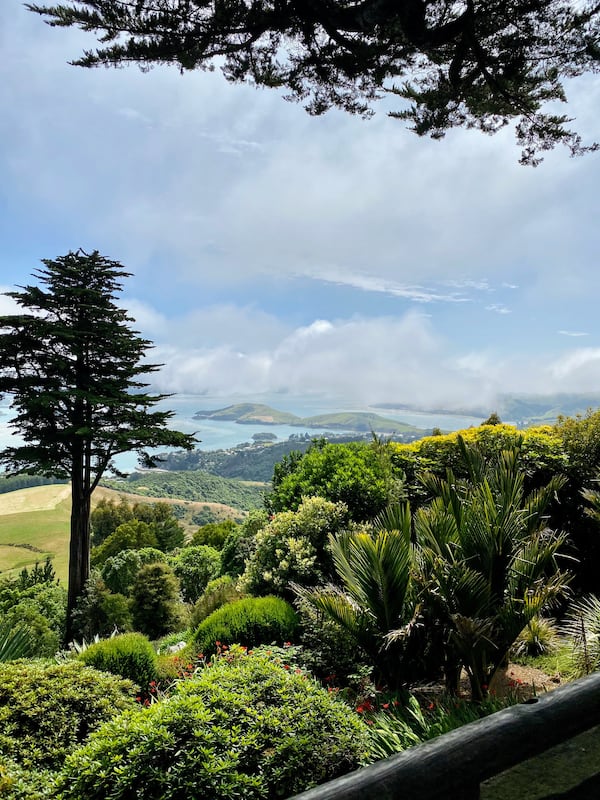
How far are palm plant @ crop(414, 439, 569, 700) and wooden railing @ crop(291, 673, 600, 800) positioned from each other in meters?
1.59

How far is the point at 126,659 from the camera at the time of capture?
555cm

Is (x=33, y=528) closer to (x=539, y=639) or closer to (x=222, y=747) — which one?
(x=539, y=639)

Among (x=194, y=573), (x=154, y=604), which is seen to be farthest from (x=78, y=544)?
(x=154, y=604)

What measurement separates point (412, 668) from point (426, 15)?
19.3 feet

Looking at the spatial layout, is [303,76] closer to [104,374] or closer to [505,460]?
[505,460]

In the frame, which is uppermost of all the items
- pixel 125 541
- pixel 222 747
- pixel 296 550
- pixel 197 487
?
pixel 222 747

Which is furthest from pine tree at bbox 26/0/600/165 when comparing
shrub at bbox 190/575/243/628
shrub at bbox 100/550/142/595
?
shrub at bbox 100/550/142/595

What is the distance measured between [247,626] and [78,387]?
62.7ft

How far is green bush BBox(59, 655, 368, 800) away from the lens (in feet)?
7.90

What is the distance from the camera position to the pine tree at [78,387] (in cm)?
2116

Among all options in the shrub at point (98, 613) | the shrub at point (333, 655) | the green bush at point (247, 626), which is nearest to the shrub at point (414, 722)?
the shrub at point (333, 655)

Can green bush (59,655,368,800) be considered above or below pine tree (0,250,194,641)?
below

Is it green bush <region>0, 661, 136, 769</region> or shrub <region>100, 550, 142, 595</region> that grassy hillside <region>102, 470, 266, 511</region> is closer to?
shrub <region>100, 550, 142, 595</region>

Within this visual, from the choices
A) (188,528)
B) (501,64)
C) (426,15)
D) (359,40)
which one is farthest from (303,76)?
(188,528)
